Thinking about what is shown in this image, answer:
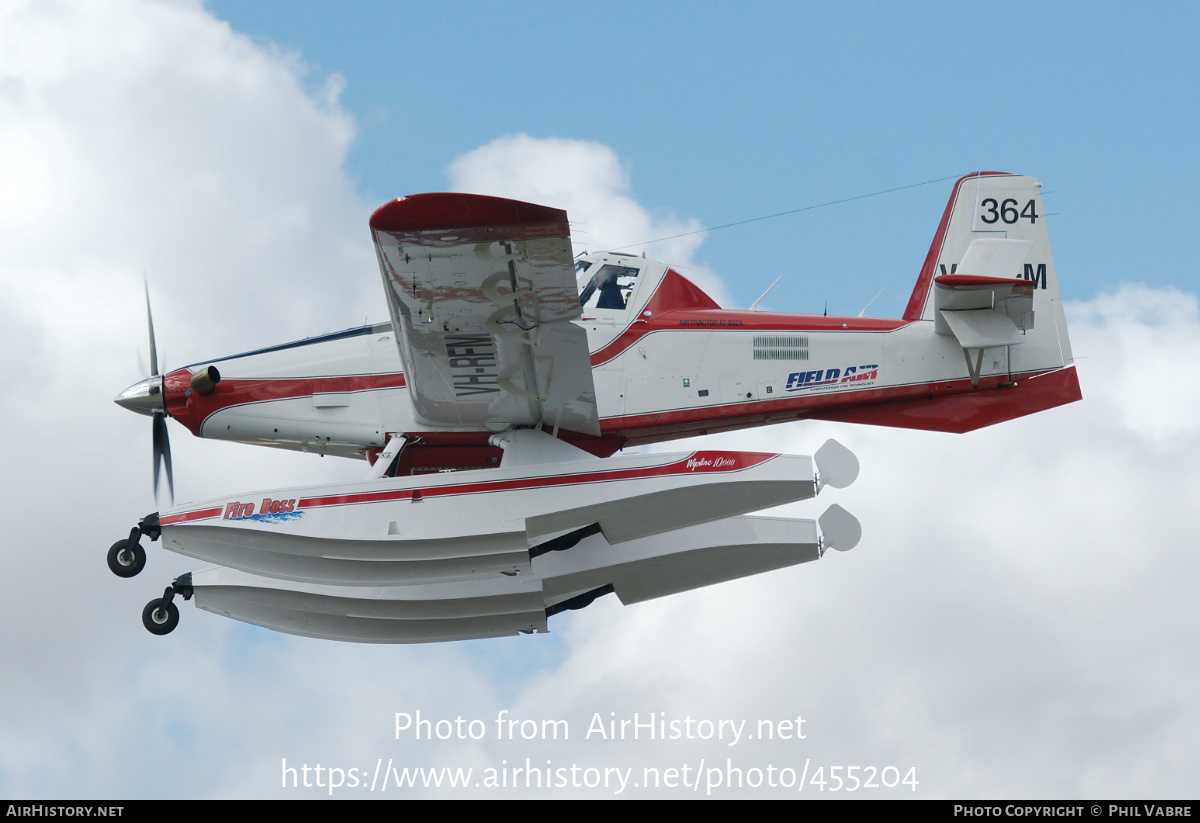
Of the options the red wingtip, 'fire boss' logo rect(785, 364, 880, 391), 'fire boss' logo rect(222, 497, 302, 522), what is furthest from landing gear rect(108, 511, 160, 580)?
'fire boss' logo rect(785, 364, 880, 391)

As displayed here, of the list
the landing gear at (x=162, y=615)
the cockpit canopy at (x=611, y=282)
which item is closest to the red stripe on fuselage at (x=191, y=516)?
the landing gear at (x=162, y=615)

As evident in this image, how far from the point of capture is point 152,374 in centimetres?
1482

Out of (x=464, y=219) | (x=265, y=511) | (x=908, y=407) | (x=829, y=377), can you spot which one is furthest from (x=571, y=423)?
(x=908, y=407)

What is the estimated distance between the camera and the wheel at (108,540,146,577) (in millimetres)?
13266

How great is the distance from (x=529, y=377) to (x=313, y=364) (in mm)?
2815

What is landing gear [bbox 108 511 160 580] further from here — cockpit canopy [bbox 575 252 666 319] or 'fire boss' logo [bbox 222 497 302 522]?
cockpit canopy [bbox 575 252 666 319]

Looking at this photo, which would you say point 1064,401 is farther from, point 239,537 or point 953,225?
point 239,537

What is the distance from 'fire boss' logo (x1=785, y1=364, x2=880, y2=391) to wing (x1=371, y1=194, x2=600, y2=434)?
2.25 meters

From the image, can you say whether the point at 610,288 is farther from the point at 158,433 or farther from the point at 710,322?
the point at 158,433

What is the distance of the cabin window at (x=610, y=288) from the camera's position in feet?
46.2

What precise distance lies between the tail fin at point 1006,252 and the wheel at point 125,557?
29.6 ft

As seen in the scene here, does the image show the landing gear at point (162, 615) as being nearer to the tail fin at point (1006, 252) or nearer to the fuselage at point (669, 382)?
the fuselage at point (669, 382)

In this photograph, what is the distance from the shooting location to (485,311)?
1192 centimetres

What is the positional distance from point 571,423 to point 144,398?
16.2 feet
